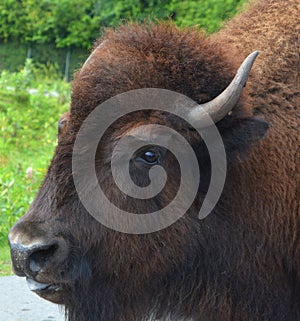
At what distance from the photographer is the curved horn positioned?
11.4 ft

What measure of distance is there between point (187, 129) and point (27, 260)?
0.99m

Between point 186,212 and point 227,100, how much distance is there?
0.59 meters

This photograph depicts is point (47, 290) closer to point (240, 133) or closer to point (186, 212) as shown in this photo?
point (186, 212)

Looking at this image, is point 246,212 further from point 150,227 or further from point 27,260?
point 27,260

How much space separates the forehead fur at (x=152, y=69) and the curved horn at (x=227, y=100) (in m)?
0.11

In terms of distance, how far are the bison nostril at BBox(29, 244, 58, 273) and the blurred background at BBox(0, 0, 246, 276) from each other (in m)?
1.22

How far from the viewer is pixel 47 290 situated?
3562mm

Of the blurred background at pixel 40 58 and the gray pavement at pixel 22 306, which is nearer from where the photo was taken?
the gray pavement at pixel 22 306

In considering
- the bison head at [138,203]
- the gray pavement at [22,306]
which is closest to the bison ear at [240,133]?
the bison head at [138,203]

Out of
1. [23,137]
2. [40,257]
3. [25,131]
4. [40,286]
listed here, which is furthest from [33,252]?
[25,131]

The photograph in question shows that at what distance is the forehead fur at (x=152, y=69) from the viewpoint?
3.62m

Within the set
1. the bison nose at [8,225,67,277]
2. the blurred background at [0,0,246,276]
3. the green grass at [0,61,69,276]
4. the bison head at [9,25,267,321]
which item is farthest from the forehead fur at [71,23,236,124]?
the green grass at [0,61,69,276]

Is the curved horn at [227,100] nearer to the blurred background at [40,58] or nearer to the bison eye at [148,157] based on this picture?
the bison eye at [148,157]

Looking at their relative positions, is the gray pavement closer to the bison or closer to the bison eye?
the bison
